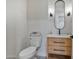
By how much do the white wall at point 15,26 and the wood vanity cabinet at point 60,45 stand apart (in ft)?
4.24

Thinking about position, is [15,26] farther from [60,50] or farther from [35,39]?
[60,50]

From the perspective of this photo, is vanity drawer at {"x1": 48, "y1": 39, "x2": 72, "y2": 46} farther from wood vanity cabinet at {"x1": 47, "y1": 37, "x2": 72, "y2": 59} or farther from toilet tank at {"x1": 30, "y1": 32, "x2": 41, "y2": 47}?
toilet tank at {"x1": 30, "y1": 32, "x2": 41, "y2": 47}

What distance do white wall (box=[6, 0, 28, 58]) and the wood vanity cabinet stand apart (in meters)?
1.29

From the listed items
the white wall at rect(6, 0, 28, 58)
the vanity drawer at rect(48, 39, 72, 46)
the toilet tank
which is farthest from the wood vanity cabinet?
the white wall at rect(6, 0, 28, 58)

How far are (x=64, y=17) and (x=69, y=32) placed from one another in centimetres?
45

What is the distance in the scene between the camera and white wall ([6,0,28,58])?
3928mm

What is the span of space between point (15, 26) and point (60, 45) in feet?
5.67

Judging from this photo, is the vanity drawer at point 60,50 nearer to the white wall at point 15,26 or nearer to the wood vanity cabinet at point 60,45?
the wood vanity cabinet at point 60,45

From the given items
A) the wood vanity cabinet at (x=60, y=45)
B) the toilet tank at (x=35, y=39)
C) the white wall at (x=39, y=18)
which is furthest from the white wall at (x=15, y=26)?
the wood vanity cabinet at (x=60, y=45)

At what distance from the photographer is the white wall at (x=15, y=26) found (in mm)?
3928

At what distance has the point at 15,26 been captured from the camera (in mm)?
3947

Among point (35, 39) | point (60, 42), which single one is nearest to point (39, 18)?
point (35, 39)

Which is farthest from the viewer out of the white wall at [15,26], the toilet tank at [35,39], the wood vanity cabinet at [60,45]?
the white wall at [15,26]
